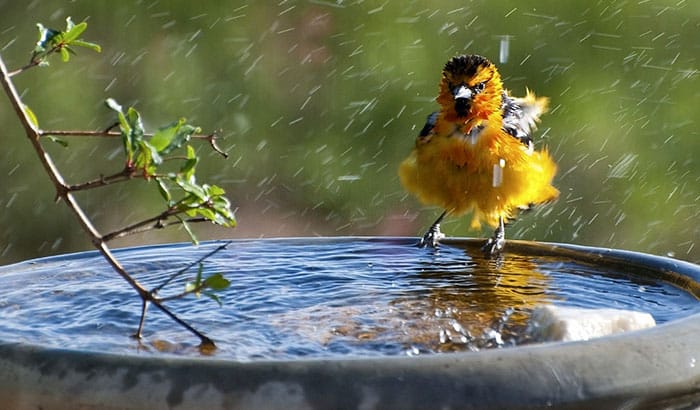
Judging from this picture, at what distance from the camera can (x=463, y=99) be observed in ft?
11.3

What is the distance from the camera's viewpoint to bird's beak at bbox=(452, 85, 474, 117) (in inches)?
135

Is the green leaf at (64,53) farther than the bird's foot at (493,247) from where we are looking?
No

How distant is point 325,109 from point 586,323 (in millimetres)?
3951

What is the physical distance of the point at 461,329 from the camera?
1710 millimetres

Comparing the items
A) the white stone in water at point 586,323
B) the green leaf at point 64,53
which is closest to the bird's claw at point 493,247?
the white stone in water at point 586,323

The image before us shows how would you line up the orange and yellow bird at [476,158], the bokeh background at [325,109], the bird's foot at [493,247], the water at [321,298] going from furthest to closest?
the bokeh background at [325,109] < the orange and yellow bird at [476,158] < the bird's foot at [493,247] < the water at [321,298]

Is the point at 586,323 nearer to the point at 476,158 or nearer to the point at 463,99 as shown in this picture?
the point at 476,158

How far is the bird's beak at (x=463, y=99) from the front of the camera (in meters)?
3.44

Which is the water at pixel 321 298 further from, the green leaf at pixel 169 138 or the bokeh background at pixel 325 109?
the bokeh background at pixel 325 109

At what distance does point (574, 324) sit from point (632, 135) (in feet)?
13.5

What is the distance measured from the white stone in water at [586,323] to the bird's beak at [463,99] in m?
1.89

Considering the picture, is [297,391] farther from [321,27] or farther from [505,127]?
[321,27]

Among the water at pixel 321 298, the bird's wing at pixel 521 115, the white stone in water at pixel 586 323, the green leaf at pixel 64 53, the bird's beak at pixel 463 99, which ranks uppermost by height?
the green leaf at pixel 64 53

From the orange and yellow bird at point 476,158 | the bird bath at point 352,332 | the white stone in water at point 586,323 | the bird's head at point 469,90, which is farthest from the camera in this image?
the bird's head at point 469,90
